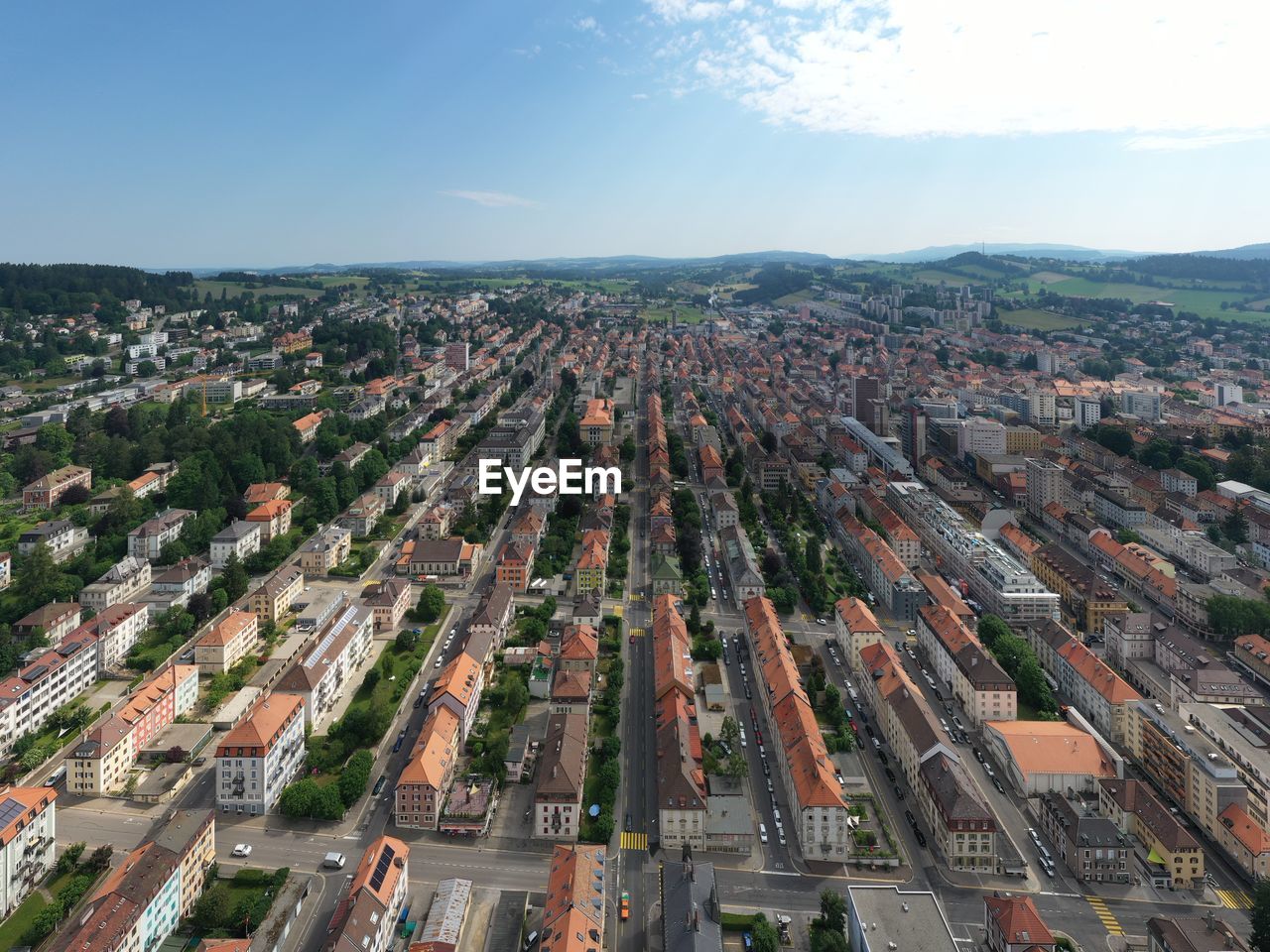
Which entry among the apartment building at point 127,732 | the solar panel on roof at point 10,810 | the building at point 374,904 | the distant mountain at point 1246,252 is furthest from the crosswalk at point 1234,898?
the distant mountain at point 1246,252

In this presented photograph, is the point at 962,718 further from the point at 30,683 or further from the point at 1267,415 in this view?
the point at 1267,415

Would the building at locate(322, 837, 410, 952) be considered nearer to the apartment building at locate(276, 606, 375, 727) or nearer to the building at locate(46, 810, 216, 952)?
the building at locate(46, 810, 216, 952)

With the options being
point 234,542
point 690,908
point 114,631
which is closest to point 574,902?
point 690,908

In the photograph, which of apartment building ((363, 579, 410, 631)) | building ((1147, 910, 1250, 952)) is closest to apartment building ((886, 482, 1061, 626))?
building ((1147, 910, 1250, 952))

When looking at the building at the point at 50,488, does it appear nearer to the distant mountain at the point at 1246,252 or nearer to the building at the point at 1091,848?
the building at the point at 1091,848

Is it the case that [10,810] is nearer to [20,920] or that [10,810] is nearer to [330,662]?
[20,920]
